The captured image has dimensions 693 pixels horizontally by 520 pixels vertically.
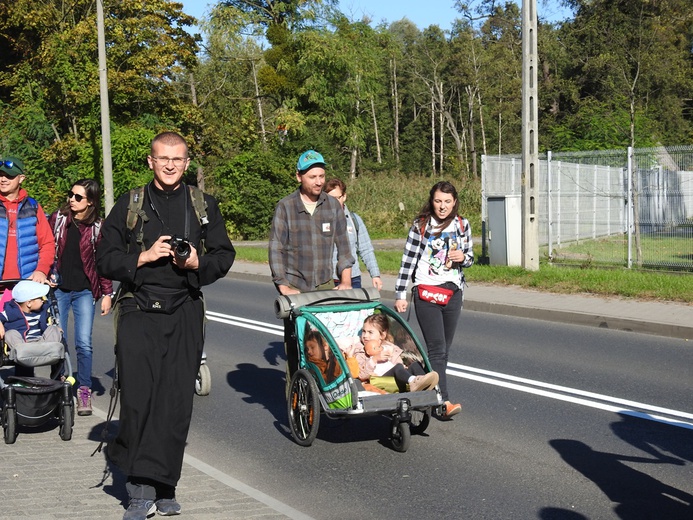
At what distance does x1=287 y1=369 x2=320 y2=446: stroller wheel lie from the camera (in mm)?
6707

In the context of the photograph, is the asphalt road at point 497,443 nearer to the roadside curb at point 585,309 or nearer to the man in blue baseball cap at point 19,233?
the roadside curb at point 585,309

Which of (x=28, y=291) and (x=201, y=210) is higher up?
(x=201, y=210)

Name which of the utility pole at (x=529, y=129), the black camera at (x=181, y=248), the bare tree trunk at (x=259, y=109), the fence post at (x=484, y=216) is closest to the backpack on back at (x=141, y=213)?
the black camera at (x=181, y=248)

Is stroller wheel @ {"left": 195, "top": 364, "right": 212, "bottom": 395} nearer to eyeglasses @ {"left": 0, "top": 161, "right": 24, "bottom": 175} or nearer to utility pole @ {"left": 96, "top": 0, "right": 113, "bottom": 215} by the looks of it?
eyeglasses @ {"left": 0, "top": 161, "right": 24, "bottom": 175}

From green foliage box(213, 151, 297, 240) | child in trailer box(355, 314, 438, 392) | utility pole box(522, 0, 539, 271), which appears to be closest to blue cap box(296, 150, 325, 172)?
child in trailer box(355, 314, 438, 392)

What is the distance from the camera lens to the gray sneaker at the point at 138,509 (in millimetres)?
4816

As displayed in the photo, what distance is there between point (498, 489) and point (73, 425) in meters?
3.19

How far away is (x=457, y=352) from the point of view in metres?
11.2

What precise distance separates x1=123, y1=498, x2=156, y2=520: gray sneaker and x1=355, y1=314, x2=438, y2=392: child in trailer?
7.16 ft

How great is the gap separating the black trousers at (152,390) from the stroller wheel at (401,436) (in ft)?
6.76

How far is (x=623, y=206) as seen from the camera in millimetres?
21672

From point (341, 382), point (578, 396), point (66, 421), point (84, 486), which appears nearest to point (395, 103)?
point (578, 396)

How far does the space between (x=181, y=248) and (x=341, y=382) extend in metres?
2.22

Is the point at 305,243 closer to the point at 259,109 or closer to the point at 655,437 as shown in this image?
the point at 655,437
